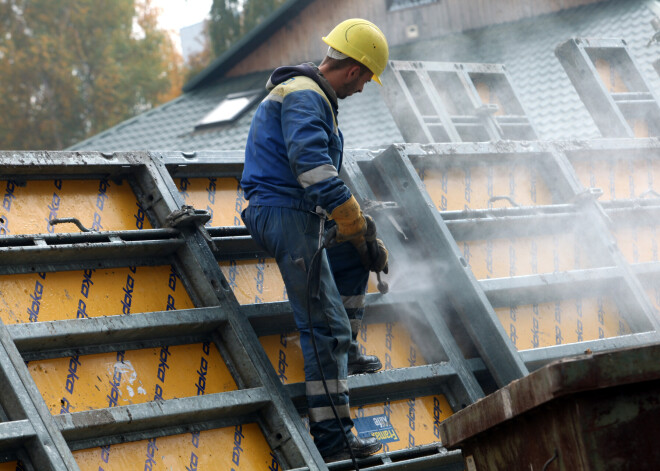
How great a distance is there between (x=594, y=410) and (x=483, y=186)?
2.82m

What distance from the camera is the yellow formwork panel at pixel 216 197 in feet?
14.5

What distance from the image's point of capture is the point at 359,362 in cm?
414

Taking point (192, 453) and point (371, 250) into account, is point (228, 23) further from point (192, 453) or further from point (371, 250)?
point (192, 453)

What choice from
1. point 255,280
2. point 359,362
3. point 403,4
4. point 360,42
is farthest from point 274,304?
point 403,4

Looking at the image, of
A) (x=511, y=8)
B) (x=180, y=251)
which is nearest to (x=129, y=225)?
(x=180, y=251)

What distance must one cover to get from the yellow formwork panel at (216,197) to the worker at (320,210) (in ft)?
1.29

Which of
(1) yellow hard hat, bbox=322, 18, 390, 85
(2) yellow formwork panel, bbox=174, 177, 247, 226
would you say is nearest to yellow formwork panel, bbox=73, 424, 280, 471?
(2) yellow formwork panel, bbox=174, 177, 247, 226

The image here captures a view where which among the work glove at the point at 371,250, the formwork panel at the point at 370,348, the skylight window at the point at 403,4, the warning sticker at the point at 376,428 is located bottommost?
the warning sticker at the point at 376,428

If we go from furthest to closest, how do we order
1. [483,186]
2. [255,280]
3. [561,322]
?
[483,186] → [561,322] → [255,280]

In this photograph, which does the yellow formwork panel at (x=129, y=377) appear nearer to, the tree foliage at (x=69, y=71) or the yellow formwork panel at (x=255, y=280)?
the yellow formwork panel at (x=255, y=280)

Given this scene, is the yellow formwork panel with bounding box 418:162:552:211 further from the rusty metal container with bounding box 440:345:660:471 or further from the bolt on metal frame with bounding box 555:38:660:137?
the rusty metal container with bounding box 440:345:660:471

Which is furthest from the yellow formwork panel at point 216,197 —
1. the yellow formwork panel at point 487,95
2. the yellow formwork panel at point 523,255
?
the yellow formwork panel at point 487,95

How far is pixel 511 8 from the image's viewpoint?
13.9m

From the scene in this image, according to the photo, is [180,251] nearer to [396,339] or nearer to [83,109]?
[396,339]
